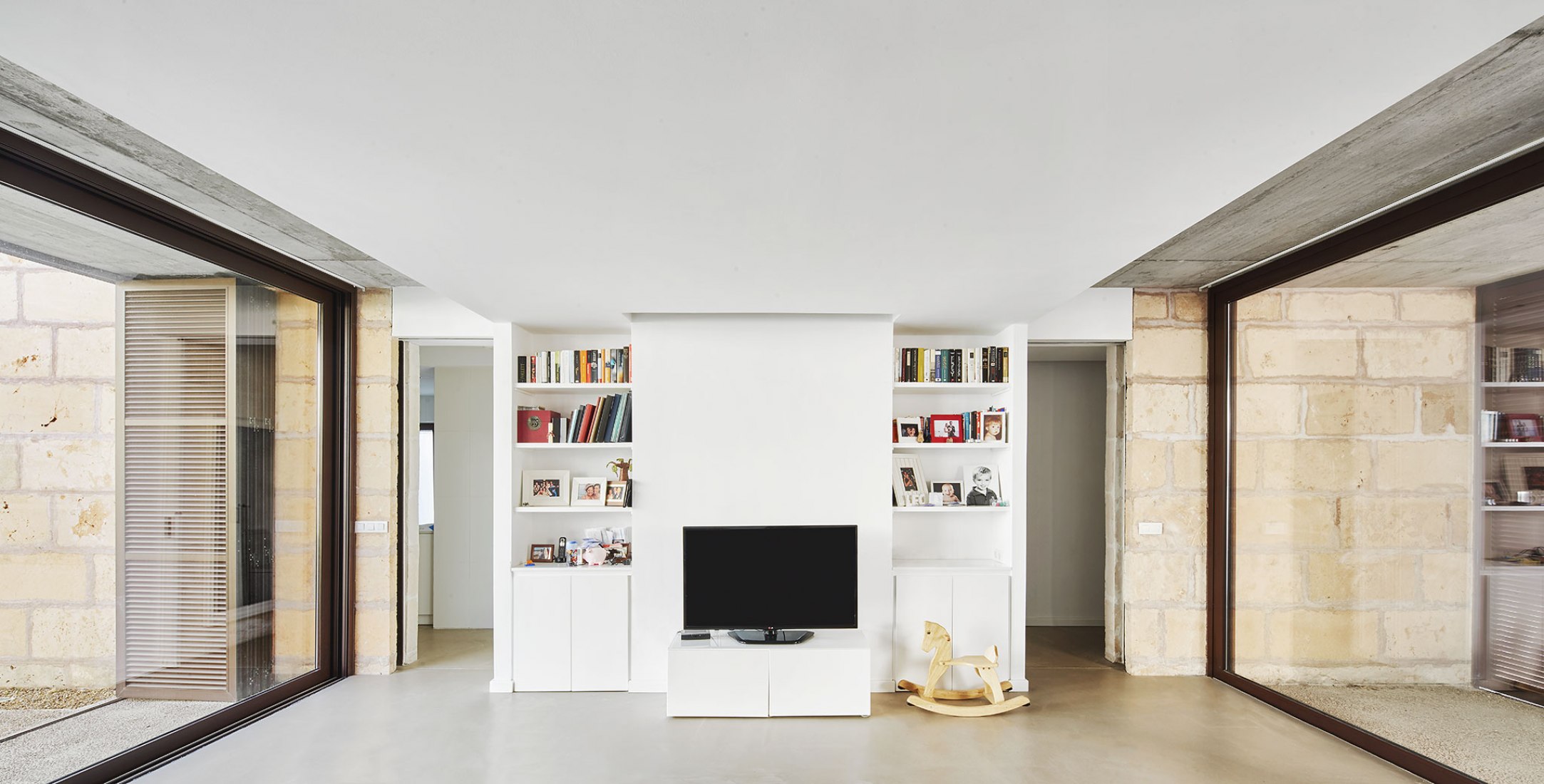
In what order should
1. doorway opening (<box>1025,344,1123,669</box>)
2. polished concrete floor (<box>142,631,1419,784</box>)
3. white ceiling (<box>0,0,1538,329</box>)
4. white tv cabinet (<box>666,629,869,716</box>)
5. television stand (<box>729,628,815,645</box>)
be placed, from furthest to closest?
doorway opening (<box>1025,344,1123,669</box>) < television stand (<box>729,628,815,645</box>) < white tv cabinet (<box>666,629,869,716</box>) < polished concrete floor (<box>142,631,1419,784</box>) < white ceiling (<box>0,0,1538,329</box>)

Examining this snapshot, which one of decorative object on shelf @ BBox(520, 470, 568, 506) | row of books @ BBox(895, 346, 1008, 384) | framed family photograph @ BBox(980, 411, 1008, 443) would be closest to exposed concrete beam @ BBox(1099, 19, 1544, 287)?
row of books @ BBox(895, 346, 1008, 384)

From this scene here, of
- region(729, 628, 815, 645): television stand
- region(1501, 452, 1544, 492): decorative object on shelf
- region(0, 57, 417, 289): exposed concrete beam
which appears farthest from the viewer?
region(729, 628, 815, 645): television stand

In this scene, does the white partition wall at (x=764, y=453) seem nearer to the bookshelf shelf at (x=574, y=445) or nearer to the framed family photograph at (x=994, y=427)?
the bookshelf shelf at (x=574, y=445)

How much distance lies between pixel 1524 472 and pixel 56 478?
548 centimetres

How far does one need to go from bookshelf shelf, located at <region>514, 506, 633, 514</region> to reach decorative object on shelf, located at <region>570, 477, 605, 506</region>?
→ 0.07 meters

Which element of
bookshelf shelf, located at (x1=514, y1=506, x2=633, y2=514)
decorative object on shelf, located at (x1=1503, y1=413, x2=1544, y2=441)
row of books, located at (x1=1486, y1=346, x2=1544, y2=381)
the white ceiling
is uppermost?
the white ceiling

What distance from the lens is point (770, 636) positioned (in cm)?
455

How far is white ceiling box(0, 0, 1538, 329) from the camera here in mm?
1537

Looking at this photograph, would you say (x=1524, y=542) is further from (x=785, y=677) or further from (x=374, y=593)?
(x=374, y=593)

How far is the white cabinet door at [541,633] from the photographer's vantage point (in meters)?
4.90

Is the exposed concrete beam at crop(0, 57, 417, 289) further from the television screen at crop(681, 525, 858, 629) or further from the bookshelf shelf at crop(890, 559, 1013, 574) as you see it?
the bookshelf shelf at crop(890, 559, 1013, 574)

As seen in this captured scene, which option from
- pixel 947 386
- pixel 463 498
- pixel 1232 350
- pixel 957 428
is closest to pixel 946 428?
pixel 957 428

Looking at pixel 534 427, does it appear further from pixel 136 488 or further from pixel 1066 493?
pixel 1066 493

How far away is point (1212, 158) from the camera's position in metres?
2.22
